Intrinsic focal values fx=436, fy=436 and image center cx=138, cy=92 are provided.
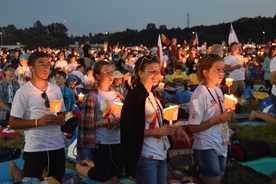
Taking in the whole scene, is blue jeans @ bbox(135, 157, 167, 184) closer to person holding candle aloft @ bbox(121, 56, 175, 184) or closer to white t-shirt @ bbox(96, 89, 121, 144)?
person holding candle aloft @ bbox(121, 56, 175, 184)

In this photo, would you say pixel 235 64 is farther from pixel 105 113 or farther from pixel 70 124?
pixel 105 113

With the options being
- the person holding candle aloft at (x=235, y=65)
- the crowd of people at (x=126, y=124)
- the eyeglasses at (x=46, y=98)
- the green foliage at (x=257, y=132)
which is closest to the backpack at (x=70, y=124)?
the crowd of people at (x=126, y=124)

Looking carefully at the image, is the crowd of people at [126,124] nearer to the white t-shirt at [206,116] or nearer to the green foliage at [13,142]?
the white t-shirt at [206,116]

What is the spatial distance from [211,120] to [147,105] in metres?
0.84

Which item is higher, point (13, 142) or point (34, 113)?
point (34, 113)

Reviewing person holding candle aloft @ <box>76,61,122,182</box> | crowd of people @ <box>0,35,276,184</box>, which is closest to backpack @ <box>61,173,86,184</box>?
crowd of people @ <box>0,35,276,184</box>

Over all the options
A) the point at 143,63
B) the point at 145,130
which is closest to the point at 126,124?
the point at 145,130

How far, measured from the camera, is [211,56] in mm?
4570

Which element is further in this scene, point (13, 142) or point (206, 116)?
point (13, 142)

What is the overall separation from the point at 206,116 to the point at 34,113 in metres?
1.74

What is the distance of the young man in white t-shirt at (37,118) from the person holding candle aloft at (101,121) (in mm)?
554

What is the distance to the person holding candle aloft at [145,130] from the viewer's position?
3.76m

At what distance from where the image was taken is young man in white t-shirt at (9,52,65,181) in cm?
431

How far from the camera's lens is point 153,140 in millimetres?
3895
